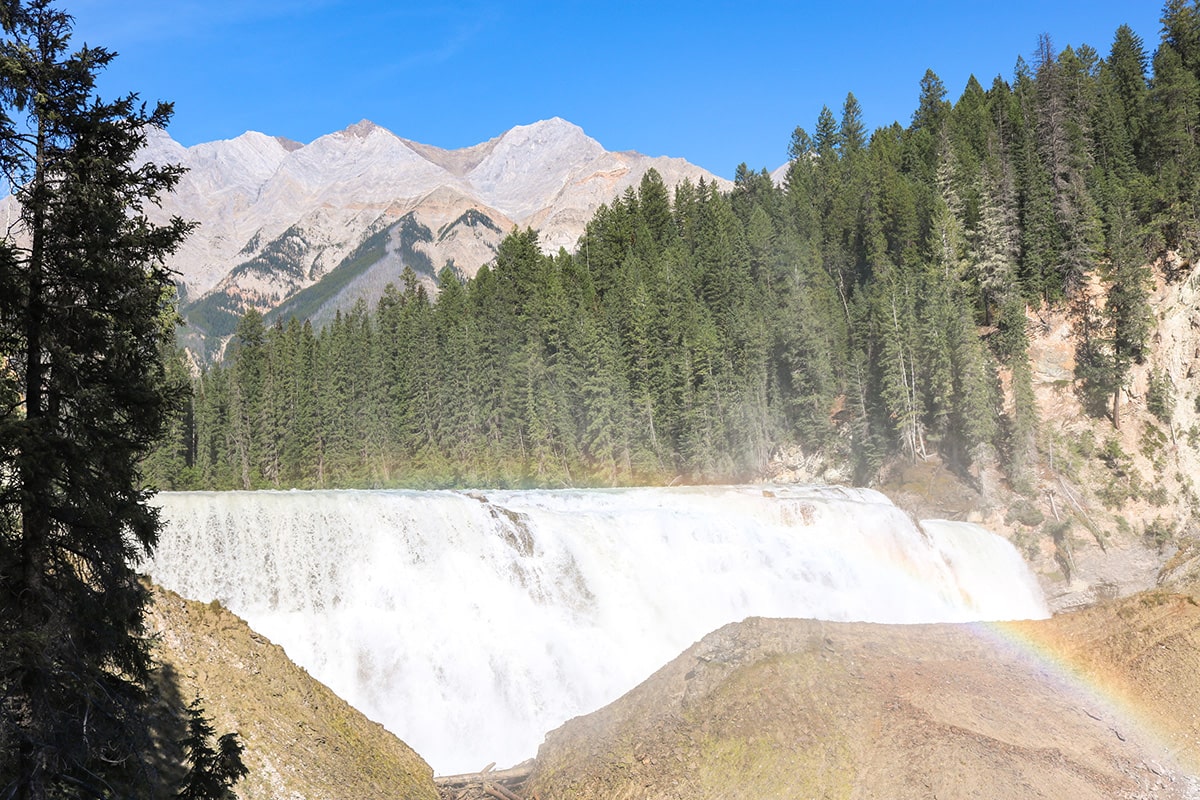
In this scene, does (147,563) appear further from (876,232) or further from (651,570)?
(876,232)

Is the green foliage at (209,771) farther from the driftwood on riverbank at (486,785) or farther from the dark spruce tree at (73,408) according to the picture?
the driftwood on riverbank at (486,785)

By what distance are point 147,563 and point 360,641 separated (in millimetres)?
6799

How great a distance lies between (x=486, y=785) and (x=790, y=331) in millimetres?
52284

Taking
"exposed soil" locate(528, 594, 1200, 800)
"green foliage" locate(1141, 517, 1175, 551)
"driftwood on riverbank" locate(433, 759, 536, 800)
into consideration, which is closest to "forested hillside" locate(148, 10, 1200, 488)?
"green foliage" locate(1141, 517, 1175, 551)

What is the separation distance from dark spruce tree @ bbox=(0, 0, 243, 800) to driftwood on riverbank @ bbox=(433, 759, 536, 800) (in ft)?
33.9

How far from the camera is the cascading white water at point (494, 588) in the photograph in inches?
926

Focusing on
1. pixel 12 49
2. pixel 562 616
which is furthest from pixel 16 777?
pixel 562 616

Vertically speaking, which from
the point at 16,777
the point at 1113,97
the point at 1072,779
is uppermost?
the point at 1113,97

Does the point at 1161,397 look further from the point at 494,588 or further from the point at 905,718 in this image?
the point at 494,588

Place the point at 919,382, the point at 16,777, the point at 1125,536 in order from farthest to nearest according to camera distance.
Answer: the point at 919,382, the point at 1125,536, the point at 16,777

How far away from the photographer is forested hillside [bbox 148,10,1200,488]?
55812 mm

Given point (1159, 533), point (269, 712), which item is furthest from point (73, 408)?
point (1159, 533)

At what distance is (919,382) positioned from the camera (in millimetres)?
56938

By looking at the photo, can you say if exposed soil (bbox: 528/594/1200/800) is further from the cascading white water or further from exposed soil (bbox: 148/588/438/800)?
the cascading white water
